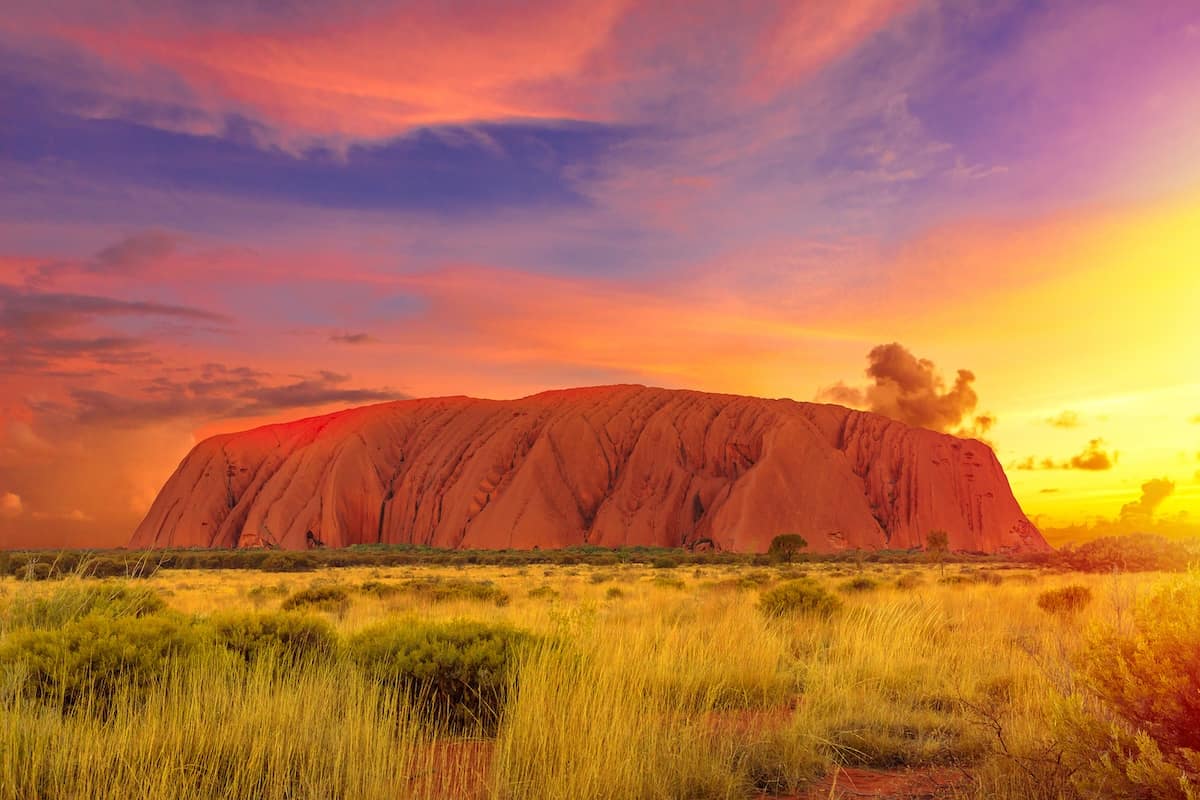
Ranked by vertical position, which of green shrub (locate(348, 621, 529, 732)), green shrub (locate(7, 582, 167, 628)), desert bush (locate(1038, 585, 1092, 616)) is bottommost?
desert bush (locate(1038, 585, 1092, 616))

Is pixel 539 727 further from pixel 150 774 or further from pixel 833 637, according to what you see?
pixel 833 637

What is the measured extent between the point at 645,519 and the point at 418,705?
68451mm

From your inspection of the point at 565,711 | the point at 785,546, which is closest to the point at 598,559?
the point at 785,546

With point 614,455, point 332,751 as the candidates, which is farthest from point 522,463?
point 332,751

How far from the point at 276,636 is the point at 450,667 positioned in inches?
86.9

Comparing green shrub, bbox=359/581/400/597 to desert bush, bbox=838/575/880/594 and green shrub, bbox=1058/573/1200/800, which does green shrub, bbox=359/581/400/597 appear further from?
green shrub, bbox=1058/573/1200/800

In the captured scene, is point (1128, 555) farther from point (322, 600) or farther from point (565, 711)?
point (565, 711)

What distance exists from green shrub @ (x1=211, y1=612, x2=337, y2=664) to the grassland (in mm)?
35

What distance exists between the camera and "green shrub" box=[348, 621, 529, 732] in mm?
7004

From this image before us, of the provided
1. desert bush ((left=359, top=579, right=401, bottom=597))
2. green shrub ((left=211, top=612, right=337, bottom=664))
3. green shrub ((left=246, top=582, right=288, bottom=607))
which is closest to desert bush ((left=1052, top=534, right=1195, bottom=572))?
desert bush ((left=359, top=579, right=401, bottom=597))

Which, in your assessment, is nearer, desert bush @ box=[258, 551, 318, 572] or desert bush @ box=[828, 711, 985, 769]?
desert bush @ box=[828, 711, 985, 769]

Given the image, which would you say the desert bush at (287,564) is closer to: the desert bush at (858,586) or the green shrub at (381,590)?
Answer: the green shrub at (381,590)

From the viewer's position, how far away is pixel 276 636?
829cm

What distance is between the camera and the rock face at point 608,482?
2906 inches
